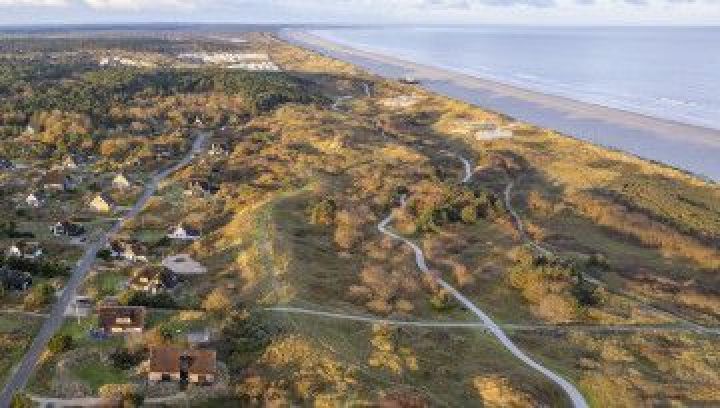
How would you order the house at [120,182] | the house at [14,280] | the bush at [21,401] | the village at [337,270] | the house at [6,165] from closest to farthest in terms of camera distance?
1. the bush at [21,401]
2. the village at [337,270]
3. the house at [14,280]
4. the house at [120,182]
5. the house at [6,165]

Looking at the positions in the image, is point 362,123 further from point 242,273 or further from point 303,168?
point 242,273

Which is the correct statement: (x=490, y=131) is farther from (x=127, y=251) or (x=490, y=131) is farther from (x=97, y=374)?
(x=97, y=374)

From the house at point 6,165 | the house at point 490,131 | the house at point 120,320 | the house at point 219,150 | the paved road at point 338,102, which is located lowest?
the house at point 6,165

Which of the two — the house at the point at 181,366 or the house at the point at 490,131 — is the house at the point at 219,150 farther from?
the house at the point at 181,366

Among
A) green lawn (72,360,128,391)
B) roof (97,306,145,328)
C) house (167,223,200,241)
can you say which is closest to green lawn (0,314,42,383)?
A: green lawn (72,360,128,391)

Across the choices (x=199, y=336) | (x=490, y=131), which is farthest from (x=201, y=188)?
(x=490, y=131)

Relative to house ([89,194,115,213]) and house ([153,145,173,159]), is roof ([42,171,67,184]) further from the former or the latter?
house ([153,145,173,159])

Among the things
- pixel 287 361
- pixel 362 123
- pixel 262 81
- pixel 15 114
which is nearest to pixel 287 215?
pixel 287 361

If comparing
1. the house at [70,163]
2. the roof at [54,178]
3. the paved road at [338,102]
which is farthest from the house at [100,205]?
the paved road at [338,102]
